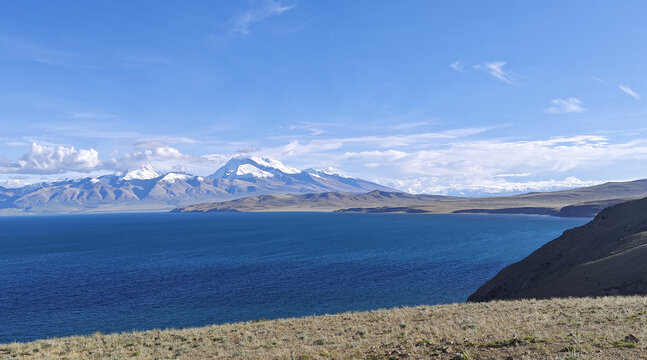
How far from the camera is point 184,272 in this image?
8831cm

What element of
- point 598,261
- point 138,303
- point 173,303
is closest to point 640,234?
point 598,261

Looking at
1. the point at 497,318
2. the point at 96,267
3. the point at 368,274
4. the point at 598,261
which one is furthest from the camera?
the point at 96,267

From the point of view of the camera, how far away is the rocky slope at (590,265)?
133 feet

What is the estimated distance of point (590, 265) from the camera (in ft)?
158

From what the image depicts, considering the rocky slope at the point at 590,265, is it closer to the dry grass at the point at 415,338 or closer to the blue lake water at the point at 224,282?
the blue lake water at the point at 224,282

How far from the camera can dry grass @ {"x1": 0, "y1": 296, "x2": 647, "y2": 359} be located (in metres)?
16.2

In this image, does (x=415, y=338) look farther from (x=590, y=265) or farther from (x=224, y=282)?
(x=224, y=282)

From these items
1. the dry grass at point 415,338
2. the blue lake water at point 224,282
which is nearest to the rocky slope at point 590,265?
the blue lake water at point 224,282

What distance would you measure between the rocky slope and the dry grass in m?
16.9

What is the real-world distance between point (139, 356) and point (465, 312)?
2198 centimetres

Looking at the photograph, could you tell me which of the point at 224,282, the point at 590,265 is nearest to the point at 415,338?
the point at 590,265

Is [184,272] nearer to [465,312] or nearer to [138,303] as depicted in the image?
[138,303]

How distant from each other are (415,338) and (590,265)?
40.0m

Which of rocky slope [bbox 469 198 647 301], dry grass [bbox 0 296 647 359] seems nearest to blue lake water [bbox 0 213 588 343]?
rocky slope [bbox 469 198 647 301]
